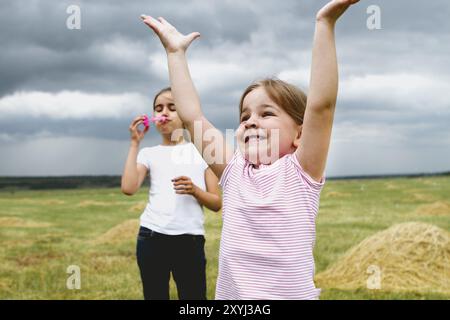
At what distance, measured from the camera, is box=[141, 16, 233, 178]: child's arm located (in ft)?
7.95

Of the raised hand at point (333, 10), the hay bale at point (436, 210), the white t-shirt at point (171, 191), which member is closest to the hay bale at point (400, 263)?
the white t-shirt at point (171, 191)

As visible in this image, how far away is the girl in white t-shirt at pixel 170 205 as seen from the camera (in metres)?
4.14

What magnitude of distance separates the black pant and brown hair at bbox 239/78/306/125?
2056mm

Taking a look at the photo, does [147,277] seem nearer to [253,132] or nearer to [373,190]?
[253,132]

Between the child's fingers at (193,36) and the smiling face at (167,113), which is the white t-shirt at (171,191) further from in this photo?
the child's fingers at (193,36)

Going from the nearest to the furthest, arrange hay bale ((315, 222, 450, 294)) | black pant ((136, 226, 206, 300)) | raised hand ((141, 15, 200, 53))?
1. raised hand ((141, 15, 200, 53))
2. black pant ((136, 226, 206, 300))
3. hay bale ((315, 222, 450, 294))

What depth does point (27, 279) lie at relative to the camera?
906 cm

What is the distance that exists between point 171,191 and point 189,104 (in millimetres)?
1963

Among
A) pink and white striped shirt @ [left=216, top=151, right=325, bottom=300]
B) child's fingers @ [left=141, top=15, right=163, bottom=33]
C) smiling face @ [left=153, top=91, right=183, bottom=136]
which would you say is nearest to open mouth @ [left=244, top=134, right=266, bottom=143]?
pink and white striped shirt @ [left=216, top=151, right=325, bottom=300]

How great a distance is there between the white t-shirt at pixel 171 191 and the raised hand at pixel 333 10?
8.32ft

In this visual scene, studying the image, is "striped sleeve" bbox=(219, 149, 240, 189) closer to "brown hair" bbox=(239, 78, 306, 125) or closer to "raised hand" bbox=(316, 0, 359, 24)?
"brown hair" bbox=(239, 78, 306, 125)
